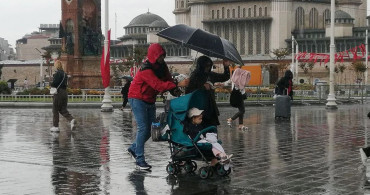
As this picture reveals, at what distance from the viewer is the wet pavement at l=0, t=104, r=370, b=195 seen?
782cm

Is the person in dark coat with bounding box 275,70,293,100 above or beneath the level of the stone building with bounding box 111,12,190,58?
beneath

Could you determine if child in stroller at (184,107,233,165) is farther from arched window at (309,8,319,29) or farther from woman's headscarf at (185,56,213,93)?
arched window at (309,8,319,29)

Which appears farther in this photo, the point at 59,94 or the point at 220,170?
the point at 59,94

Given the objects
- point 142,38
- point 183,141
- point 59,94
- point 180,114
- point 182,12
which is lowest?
point 183,141

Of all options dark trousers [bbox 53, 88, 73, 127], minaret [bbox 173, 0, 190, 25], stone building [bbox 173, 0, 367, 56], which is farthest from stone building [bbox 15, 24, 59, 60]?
dark trousers [bbox 53, 88, 73, 127]

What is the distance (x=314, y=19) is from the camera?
10625 centimetres

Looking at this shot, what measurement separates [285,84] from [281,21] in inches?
3167

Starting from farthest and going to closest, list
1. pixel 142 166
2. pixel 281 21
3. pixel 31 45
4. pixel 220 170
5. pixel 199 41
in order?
1. pixel 31 45
2. pixel 281 21
3. pixel 199 41
4. pixel 142 166
5. pixel 220 170

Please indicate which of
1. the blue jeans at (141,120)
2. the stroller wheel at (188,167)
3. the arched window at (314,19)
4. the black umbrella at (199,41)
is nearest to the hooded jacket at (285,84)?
the black umbrella at (199,41)

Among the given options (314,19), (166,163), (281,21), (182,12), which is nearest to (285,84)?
(166,163)

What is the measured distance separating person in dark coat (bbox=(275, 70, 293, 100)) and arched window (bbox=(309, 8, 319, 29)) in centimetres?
8606

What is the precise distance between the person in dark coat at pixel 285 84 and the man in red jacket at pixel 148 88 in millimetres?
11939

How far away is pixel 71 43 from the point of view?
37750mm

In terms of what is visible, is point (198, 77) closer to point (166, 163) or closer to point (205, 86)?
point (205, 86)
